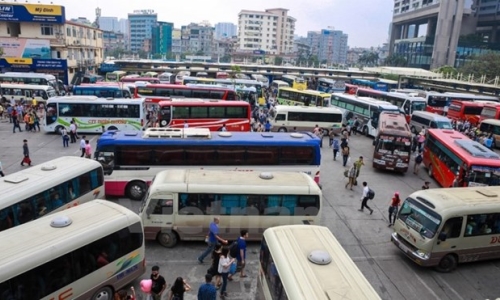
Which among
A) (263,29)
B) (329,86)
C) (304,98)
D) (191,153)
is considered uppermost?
(263,29)

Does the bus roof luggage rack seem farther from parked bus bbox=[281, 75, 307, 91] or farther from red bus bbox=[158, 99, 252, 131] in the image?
parked bus bbox=[281, 75, 307, 91]

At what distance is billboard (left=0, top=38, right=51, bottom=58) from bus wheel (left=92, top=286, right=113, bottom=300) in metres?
51.6

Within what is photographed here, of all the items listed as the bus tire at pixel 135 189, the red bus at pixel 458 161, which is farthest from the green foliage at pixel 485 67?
the bus tire at pixel 135 189

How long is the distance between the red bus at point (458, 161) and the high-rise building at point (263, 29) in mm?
124917

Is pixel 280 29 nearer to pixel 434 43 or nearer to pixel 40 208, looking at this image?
pixel 434 43

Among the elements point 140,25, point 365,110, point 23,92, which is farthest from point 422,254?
point 140,25

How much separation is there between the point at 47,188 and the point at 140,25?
176619 millimetres

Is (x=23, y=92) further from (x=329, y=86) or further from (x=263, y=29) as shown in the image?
(x=263, y=29)

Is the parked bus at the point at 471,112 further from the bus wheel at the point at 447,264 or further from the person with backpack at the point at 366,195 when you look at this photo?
the bus wheel at the point at 447,264

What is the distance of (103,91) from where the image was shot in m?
35.3

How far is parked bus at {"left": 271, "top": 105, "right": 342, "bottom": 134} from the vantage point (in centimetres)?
3059

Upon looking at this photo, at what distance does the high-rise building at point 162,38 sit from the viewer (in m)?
147

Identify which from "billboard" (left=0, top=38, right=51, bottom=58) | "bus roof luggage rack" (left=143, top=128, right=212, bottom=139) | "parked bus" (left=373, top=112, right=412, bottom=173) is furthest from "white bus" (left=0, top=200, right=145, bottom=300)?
"billboard" (left=0, top=38, right=51, bottom=58)

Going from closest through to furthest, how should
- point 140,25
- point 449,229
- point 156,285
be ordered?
1. point 156,285
2. point 449,229
3. point 140,25
